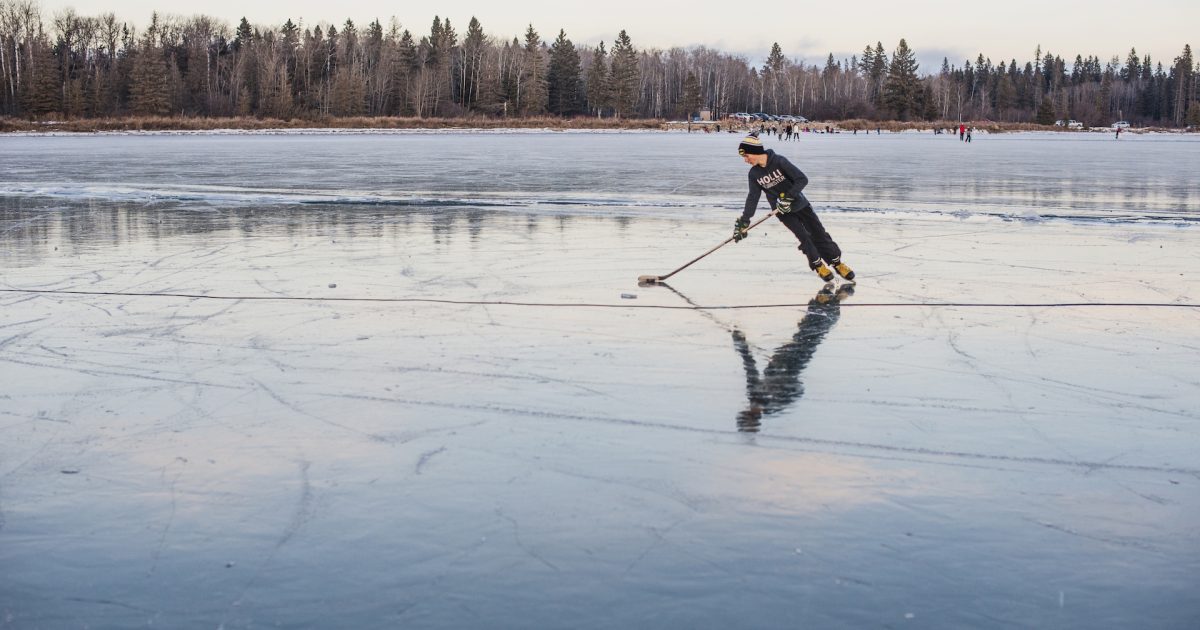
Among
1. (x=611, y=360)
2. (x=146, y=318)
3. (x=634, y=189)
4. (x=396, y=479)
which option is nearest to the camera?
(x=396, y=479)

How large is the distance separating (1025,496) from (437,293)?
5.16 metres

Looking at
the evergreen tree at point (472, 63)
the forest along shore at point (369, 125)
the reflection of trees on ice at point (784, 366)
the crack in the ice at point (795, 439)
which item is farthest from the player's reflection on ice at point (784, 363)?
the evergreen tree at point (472, 63)

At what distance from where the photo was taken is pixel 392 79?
109562 mm

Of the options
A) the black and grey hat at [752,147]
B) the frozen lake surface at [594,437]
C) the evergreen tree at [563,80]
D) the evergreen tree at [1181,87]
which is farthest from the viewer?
the evergreen tree at [1181,87]

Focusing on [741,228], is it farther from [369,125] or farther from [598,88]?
[598,88]

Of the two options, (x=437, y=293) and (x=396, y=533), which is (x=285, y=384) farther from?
(x=437, y=293)

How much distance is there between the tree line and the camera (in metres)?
92.0

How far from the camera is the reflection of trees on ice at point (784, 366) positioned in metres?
5.20

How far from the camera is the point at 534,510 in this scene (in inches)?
151

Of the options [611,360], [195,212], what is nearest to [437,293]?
[611,360]

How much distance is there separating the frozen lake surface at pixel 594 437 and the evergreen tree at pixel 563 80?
108 metres

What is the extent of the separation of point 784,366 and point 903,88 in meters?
121

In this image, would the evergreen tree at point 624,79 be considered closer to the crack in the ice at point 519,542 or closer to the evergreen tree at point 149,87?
the evergreen tree at point 149,87

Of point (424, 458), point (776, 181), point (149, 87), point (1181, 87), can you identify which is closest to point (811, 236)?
point (776, 181)
